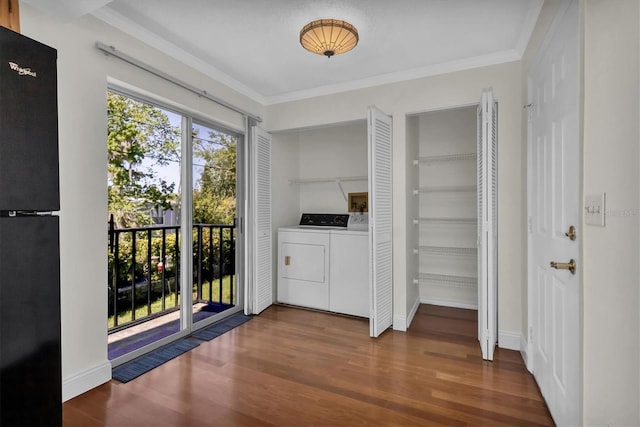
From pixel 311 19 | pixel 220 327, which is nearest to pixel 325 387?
pixel 220 327

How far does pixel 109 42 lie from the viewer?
2.15 meters

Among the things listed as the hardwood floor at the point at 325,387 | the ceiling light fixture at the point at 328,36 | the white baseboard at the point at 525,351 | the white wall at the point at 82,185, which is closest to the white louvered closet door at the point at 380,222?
the hardwood floor at the point at 325,387

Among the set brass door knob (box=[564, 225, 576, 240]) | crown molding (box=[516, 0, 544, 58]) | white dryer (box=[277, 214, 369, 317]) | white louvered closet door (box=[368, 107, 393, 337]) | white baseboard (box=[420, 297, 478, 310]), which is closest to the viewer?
brass door knob (box=[564, 225, 576, 240])

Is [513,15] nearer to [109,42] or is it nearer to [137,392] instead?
[109,42]

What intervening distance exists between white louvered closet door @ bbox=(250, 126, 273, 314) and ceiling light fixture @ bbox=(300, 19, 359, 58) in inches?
55.5

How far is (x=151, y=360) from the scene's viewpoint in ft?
7.88

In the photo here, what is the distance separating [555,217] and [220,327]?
9.26 ft

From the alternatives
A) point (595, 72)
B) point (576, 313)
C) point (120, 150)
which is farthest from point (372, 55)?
point (576, 313)

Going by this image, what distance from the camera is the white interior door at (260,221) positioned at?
11.4 ft

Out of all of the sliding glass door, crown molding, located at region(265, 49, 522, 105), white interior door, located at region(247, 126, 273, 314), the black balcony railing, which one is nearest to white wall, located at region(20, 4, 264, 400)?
the sliding glass door

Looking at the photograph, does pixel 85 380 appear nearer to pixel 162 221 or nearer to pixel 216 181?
pixel 162 221

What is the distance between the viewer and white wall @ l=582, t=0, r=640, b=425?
3.48ft

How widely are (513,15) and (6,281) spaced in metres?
3.08

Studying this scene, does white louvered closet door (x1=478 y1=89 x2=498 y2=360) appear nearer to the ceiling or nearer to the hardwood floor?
the hardwood floor
